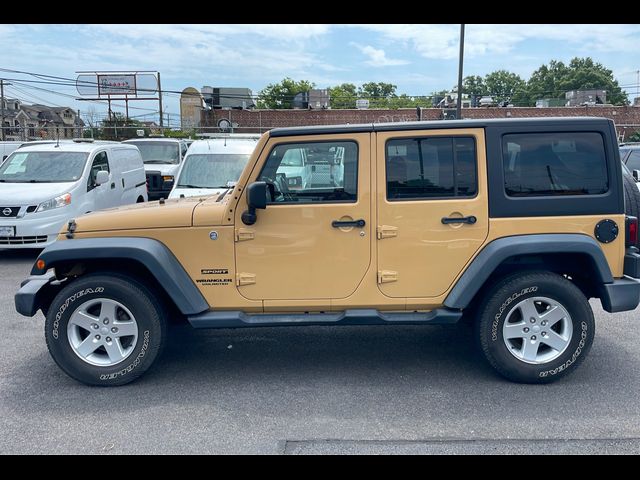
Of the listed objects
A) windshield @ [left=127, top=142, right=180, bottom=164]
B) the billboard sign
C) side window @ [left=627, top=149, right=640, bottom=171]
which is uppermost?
the billboard sign

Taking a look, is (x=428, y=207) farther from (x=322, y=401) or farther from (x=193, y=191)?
(x=193, y=191)

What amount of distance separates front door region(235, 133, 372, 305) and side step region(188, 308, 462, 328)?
0.15 m

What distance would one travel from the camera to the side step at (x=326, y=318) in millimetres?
4191

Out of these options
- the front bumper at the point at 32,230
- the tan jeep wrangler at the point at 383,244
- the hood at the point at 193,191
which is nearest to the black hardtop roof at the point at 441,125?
the tan jeep wrangler at the point at 383,244

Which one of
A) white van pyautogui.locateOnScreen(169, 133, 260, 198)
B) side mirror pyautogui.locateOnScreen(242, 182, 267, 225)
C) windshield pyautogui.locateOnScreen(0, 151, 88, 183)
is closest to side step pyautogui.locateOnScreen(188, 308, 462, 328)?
side mirror pyautogui.locateOnScreen(242, 182, 267, 225)

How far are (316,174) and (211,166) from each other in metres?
5.66

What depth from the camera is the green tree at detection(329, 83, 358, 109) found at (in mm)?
62231

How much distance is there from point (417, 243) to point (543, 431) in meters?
1.52

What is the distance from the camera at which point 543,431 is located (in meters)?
3.53

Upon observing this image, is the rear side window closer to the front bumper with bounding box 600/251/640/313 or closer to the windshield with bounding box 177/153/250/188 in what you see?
the front bumper with bounding box 600/251/640/313

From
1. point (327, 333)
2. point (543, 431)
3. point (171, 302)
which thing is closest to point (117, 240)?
point (171, 302)

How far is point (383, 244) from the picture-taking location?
13.7 feet

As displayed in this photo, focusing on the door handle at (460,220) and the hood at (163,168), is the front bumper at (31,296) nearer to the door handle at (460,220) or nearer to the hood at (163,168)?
the door handle at (460,220)

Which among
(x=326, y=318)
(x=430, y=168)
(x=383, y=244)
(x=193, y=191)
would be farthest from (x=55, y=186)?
(x=430, y=168)
